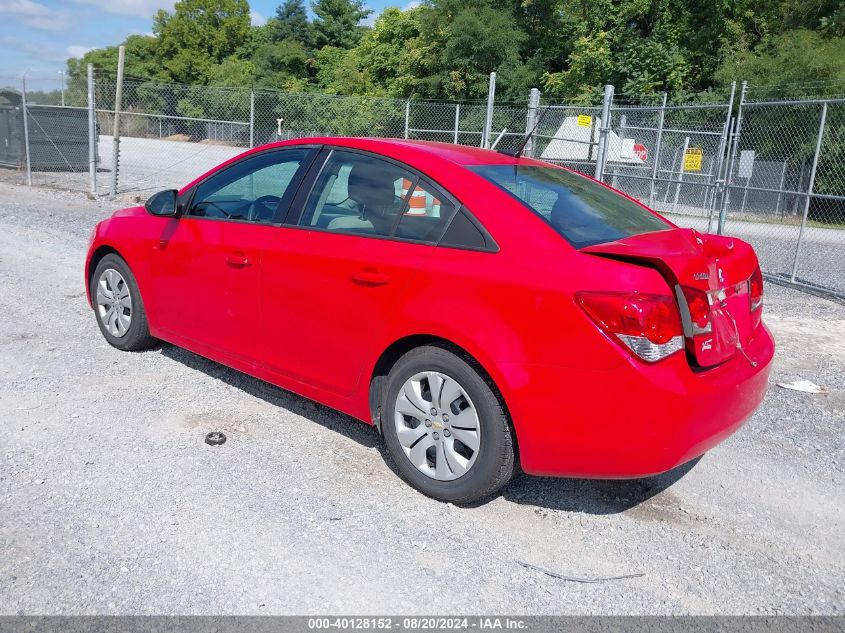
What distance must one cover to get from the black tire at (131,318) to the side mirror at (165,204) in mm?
539

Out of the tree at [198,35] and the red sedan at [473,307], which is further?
the tree at [198,35]

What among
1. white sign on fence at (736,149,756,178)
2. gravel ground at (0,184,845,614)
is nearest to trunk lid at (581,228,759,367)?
gravel ground at (0,184,845,614)

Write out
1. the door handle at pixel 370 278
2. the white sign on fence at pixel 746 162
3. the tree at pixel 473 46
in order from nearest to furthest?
the door handle at pixel 370 278 < the white sign on fence at pixel 746 162 < the tree at pixel 473 46

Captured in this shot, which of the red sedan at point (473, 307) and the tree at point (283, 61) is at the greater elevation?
the tree at point (283, 61)

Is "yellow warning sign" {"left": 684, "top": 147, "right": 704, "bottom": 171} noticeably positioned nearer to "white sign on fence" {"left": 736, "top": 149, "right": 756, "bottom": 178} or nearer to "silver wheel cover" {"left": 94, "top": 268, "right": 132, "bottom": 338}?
"white sign on fence" {"left": 736, "top": 149, "right": 756, "bottom": 178}

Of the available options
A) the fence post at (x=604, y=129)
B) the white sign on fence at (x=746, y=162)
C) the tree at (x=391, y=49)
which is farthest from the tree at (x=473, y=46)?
the fence post at (x=604, y=129)

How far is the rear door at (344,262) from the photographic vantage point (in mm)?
3619

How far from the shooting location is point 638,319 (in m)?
2.95

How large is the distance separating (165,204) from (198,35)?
8210cm

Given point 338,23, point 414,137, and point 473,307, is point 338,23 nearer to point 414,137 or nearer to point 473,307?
point 414,137

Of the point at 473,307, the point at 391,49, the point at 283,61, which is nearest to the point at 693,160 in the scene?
the point at 473,307

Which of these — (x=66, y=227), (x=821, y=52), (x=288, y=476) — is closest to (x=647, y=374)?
(x=288, y=476)

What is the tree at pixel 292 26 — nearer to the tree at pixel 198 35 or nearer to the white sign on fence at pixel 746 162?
the tree at pixel 198 35

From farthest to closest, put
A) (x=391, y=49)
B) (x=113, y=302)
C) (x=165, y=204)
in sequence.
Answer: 1. (x=391, y=49)
2. (x=113, y=302)
3. (x=165, y=204)
